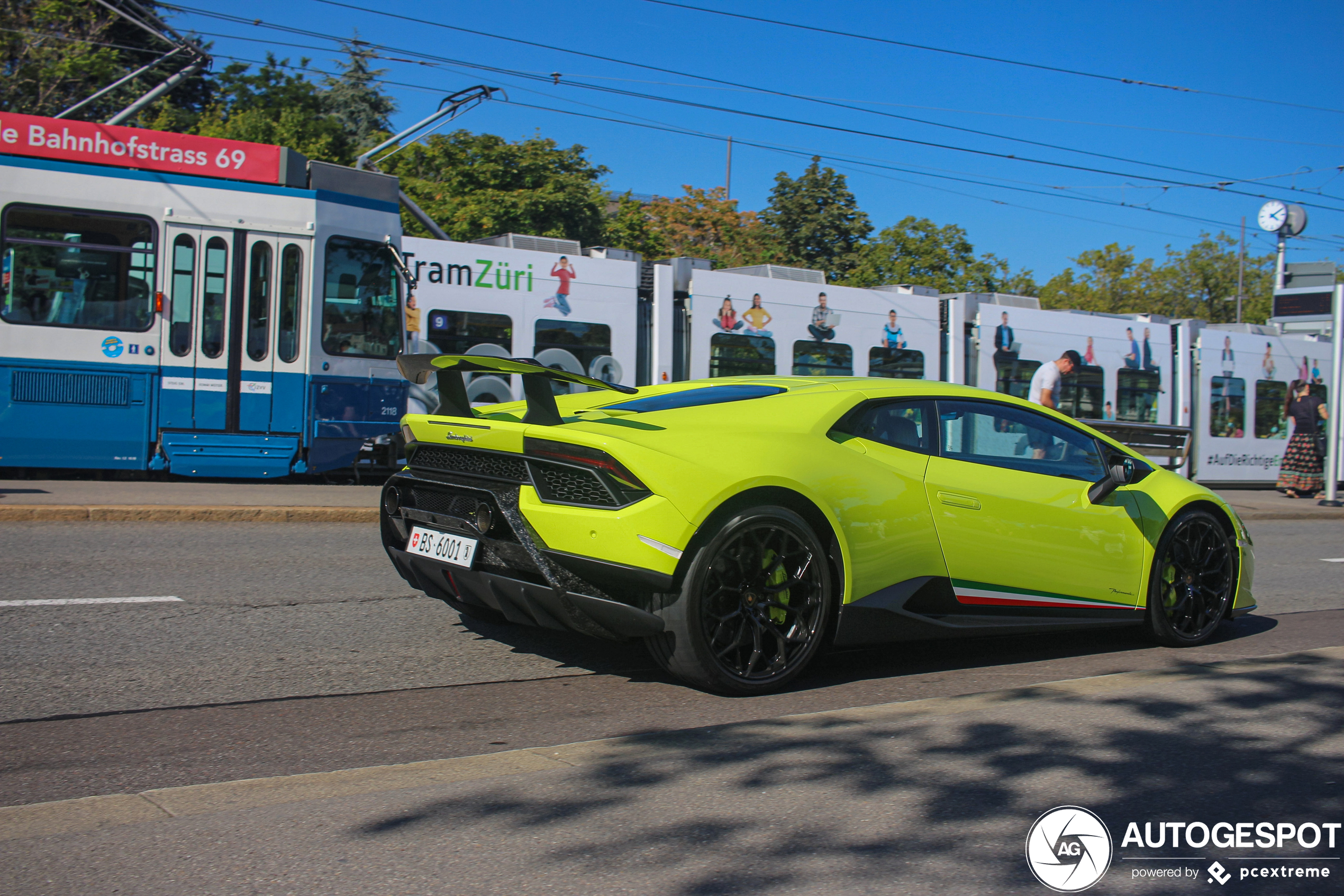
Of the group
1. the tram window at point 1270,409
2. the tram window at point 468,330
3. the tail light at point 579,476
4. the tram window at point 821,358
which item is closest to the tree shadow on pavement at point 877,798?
the tail light at point 579,476

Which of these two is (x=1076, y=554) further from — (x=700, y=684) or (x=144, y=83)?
(x=144, y=83)

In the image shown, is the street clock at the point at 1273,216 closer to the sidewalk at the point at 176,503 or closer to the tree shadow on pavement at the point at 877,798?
the sidewalk at the point at 176,503

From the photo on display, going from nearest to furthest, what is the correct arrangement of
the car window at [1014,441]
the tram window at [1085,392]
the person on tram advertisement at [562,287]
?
the car window at [1014,441] < the person on tram advertisement at [562,287] < the tram window at [1085,392]

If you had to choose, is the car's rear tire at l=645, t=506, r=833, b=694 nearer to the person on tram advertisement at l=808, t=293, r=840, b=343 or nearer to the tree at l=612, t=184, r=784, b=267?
the person on tram advertisement at l=808, t=293, r=840, b=343

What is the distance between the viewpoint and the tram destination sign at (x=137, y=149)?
11.2 m

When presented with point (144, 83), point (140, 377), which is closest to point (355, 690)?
point (140, 377)

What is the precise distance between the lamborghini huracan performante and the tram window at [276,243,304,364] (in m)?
7.69

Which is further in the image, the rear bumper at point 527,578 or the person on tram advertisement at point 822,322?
the person on tram advertisement at point 822,322

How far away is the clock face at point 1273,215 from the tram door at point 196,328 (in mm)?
29134

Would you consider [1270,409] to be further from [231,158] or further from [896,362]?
[231,158]

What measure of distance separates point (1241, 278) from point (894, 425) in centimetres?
6602

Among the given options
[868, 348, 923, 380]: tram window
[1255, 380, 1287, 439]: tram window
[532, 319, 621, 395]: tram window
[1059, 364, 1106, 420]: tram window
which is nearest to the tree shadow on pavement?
[532, 319, 621, 395]: tram window

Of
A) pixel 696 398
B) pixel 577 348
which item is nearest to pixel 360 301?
pixel 577 348

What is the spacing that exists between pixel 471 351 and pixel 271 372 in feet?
9.00
